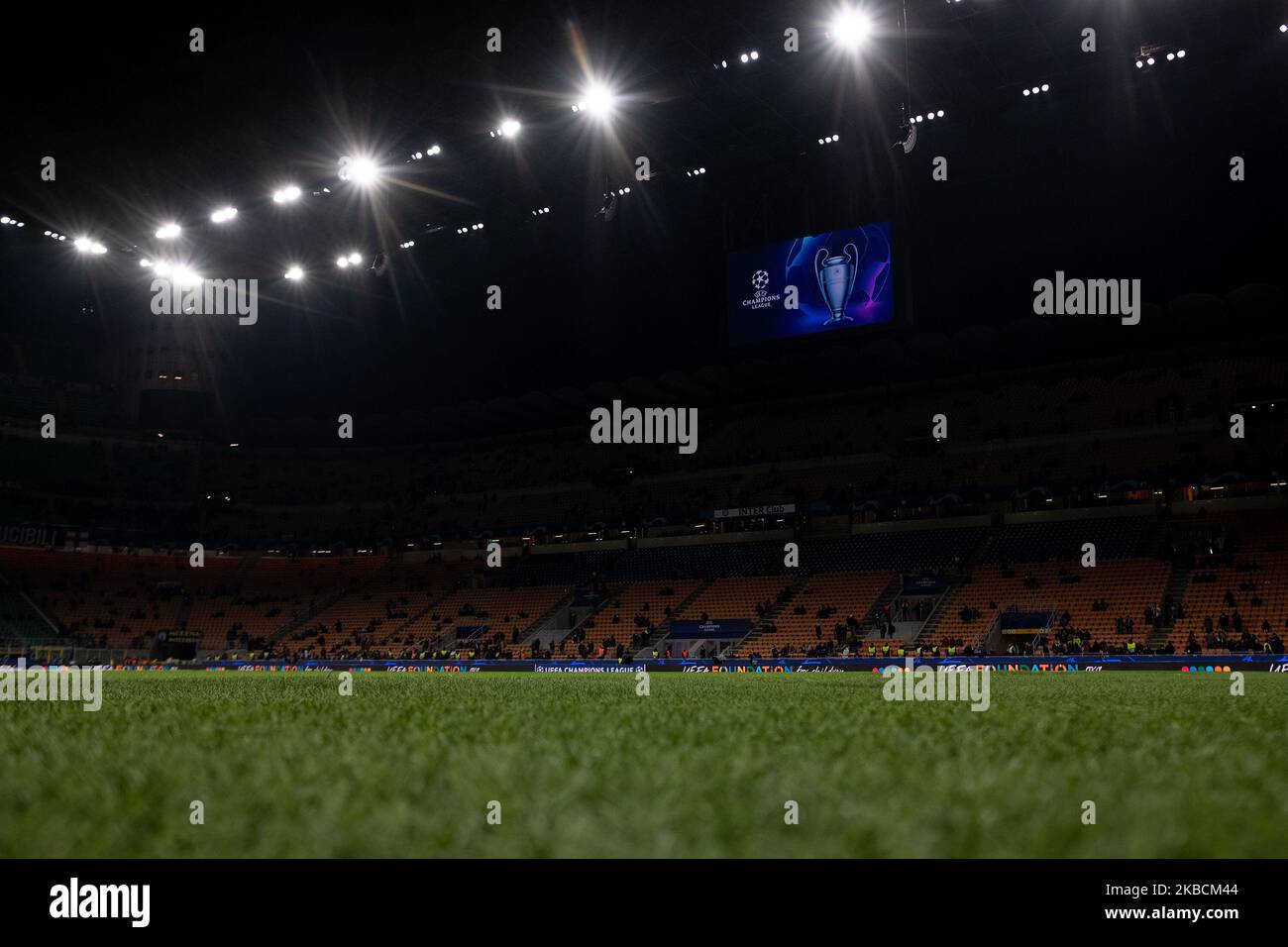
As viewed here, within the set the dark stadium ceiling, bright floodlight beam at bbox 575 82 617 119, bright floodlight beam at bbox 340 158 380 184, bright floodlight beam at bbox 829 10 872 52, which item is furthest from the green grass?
bright floodlight beam at bbox 340 158 380 184

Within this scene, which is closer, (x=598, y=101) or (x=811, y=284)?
(x=598, y=101)

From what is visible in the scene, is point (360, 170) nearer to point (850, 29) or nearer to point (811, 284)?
point (850, 29)

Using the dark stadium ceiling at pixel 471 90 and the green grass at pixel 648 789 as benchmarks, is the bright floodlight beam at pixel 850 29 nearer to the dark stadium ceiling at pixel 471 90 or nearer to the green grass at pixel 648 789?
the dark stadium ceiling at pixel 471 90

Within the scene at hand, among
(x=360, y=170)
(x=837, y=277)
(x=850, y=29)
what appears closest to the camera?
(x=850, y=29)

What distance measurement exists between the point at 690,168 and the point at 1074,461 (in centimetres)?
2145

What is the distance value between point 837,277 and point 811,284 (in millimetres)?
1179

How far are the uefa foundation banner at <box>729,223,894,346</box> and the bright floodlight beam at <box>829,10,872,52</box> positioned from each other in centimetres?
1196

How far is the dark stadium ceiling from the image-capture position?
20.7 meters

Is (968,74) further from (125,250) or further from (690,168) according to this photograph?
(125,250)

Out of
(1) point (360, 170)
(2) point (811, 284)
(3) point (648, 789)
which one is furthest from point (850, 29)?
(3) point (648, 789)

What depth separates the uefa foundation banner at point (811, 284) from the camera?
36469mm

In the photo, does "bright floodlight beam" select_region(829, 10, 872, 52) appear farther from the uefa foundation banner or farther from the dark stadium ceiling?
the uefa foundation banner

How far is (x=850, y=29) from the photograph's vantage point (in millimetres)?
24266

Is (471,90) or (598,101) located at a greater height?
(598,101)
